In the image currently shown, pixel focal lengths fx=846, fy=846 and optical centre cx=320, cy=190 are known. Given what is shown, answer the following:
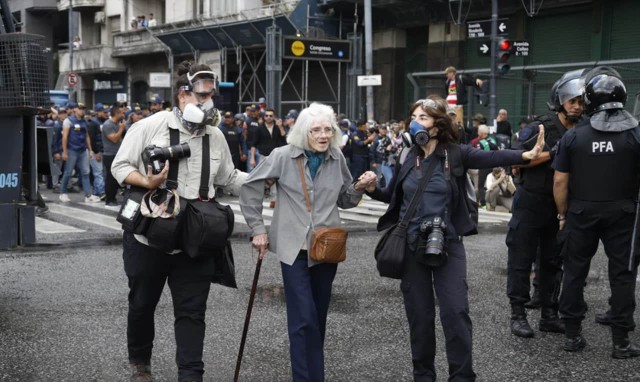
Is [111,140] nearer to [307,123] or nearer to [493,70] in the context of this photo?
[493,70]

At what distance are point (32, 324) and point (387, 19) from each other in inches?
976

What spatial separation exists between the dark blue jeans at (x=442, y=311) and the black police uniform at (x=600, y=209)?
1.35 m

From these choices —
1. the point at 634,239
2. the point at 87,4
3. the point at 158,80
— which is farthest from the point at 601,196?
the point at 87,4

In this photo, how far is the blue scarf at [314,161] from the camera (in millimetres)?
5074

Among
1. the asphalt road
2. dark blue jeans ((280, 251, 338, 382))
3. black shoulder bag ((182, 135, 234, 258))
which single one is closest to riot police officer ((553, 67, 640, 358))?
the asphalt road

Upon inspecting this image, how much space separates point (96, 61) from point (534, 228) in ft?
135

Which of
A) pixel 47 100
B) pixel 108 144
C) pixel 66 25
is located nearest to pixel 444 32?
pixel 108 144

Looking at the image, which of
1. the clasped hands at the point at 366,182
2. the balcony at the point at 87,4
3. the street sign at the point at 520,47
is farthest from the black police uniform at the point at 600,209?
the balcony at the point at 87,4

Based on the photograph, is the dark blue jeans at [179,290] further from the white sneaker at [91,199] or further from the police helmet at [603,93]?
the white sneaker at [91,199]

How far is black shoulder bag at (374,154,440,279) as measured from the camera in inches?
193

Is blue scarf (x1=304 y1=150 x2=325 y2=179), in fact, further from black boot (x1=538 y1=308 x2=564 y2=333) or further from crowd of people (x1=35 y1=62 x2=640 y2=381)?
black boot (x1=538 y1=308 x2=564 y2=333)

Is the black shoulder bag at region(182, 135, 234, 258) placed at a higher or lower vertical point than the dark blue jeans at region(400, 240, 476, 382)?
higher

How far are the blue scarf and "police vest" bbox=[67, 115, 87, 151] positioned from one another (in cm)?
1186

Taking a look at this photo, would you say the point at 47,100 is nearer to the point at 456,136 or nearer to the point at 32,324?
the point at 32,324
